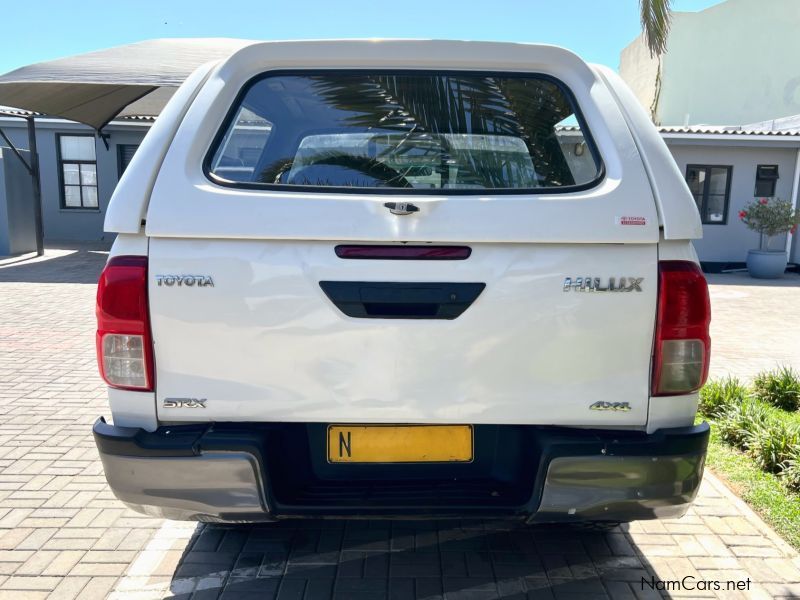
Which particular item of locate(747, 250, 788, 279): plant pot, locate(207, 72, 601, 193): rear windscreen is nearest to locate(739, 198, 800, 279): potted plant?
locate(747, 250, 788, 279): plant pot

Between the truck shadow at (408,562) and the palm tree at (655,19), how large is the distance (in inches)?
338

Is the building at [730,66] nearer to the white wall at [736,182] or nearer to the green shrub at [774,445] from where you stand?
the white wall at [736,182]

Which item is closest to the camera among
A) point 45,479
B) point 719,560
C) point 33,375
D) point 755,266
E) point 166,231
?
point 166,231

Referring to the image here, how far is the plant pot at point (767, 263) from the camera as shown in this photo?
13641 mm

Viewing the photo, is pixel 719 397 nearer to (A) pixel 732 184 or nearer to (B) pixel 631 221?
(B) pixel 631 221

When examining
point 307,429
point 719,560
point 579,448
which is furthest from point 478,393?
point 719,560

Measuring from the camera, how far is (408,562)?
283 centimetres

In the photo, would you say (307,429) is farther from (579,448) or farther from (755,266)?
(755,266)

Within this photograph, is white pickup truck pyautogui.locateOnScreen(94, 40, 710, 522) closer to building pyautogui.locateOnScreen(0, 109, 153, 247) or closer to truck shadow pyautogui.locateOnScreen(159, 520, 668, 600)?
truck shadow pyautogui.locateOnScreen(159, 520, 668, 600)

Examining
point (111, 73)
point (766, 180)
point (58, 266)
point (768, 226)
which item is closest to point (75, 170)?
point (58, 266)

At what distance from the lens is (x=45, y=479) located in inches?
143

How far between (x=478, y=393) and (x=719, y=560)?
5.45 feet

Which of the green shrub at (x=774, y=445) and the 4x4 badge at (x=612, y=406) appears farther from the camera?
the green shrub at (x=774, y=445)

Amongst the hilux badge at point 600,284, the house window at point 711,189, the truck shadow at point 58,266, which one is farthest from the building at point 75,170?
the hilux badge at point 600,284
